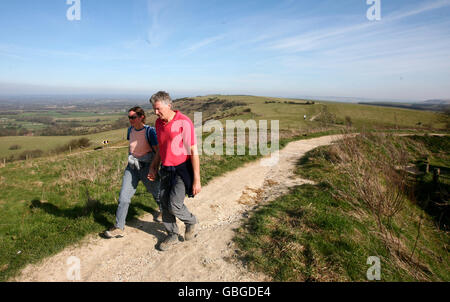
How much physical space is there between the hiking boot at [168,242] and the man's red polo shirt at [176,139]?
1.58 metres

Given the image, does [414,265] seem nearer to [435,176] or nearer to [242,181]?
[242,181]

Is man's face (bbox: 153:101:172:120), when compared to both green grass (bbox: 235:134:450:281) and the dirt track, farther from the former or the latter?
green grass (bbox: 235:134:450:281)

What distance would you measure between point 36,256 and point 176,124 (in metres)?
3.48

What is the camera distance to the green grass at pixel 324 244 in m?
3.47

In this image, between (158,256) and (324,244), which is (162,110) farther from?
(324,244)

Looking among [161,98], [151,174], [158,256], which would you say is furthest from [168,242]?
[161,98]

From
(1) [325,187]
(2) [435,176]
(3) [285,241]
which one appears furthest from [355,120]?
(3) [285,241]

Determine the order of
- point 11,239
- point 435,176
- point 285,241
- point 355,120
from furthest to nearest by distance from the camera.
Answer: point 355,120, point 435,176, point 11,239, point 285,241

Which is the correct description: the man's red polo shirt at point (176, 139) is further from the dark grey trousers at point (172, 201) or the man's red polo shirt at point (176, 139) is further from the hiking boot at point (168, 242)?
the hiking boot at point (168, 242)

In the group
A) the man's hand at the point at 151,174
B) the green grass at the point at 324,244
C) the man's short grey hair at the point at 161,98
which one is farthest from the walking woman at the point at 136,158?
the green grass at the point at 324,244

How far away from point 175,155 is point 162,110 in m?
0.79

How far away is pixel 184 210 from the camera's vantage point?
13.7 ft

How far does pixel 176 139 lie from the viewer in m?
3.70

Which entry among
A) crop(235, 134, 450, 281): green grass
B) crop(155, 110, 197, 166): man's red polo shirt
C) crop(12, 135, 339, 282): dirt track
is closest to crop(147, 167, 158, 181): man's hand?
crop(155, 110, 197, 166): man's red polo shirt
